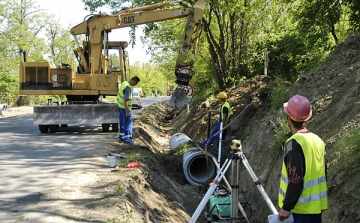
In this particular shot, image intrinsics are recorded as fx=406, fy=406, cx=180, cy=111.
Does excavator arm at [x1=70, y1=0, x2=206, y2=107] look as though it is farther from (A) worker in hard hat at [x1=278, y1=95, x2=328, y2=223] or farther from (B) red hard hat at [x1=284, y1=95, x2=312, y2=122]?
(A) worker in hard hat at [x1=278, y1=95, x2=328, y2=223]

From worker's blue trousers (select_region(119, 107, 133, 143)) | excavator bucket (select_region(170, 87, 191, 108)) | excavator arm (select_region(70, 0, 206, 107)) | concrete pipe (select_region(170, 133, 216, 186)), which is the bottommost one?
concrete pipe (select_region(170, 133, 216, 186))

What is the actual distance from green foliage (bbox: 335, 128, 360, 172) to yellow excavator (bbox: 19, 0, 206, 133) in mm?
8029

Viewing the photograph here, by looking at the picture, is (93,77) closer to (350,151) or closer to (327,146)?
(327,146)

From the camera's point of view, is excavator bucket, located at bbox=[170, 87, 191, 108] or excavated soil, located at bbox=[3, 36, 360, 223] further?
excavator bucket, located at bbox=[170, 87, 191, 108]

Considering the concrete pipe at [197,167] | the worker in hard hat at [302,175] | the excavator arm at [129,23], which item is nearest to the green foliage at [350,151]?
the worker in hard hat at [302,175]

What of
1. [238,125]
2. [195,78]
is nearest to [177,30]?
[195,78]

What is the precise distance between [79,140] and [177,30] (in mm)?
14331

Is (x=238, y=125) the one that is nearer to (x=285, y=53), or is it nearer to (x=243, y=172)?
(x=243, y=172)

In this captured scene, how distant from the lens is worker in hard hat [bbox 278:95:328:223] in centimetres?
359

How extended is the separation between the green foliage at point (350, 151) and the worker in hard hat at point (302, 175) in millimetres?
2244

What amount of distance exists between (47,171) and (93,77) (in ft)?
21.8

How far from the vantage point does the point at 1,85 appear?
3156cm

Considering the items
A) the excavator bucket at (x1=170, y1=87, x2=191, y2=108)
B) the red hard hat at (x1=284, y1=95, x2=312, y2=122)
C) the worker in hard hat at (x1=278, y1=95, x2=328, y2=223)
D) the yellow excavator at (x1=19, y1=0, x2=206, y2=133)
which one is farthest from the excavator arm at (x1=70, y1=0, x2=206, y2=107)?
the worker in hard hat at (x1=278, y1=95, x2=328, y2=223)

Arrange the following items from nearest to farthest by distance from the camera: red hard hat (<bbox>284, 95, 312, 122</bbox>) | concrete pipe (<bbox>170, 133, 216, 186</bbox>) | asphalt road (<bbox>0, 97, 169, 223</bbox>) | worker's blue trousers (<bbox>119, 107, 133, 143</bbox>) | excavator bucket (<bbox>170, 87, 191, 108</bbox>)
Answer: red hard hat (<bbox>284, 95, 312, 122</bbox>) < asphalt road (<bbox>0, 97, 169, 223</bbox>) < concrete pipe (<bbox>170, 133, 216, 186</bbox>) < worker's blue trousers (<bbox>119, 107, 133, 143</bbox>) < excavator bucket (<bbox>170, 87, 191, 108</bbox>)
